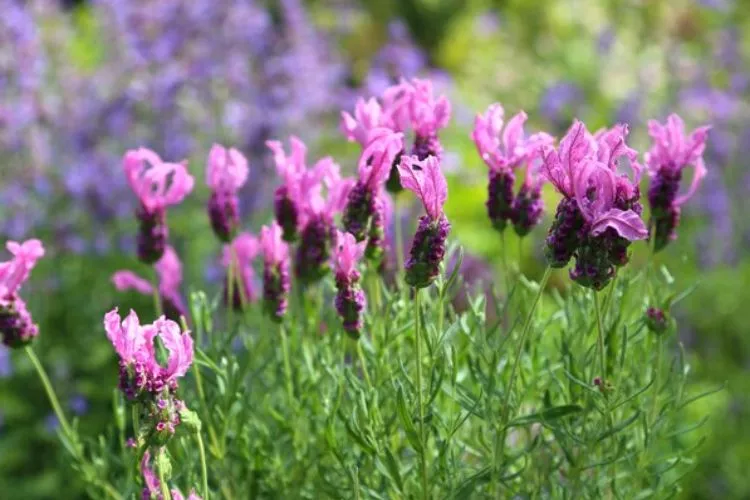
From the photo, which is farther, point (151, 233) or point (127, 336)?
point (151, 233)

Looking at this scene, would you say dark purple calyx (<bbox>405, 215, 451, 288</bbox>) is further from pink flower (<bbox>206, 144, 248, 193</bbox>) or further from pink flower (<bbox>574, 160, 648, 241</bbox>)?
pink flower (<bbox>206, 144, 248, 193</bbox>)

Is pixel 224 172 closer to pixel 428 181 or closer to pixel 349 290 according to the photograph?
pixel 349 290

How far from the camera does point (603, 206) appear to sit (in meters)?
1.06

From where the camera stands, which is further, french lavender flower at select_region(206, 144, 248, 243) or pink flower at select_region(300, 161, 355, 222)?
french lavender flower at select_region(206, 144, 248, 243)

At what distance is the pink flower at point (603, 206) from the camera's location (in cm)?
103

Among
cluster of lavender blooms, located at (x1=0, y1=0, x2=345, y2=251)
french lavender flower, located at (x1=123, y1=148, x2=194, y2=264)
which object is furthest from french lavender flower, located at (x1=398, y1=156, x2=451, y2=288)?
cluster of lavender blooms, located at (x1=0, y1=0, x2=345, y2=251)

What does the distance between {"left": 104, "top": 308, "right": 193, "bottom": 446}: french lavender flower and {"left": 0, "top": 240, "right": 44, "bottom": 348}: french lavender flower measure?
258 mm

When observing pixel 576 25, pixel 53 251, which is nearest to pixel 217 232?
pixel 53 251

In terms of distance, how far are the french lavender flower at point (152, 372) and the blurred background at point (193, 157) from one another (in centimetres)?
160

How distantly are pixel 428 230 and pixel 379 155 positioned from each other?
0.60 ft

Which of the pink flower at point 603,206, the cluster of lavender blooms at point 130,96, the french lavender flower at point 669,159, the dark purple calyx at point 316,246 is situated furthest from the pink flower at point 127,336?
the cluster of lavender blooms at point 130,96

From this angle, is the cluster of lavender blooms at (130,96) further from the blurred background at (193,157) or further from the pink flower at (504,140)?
the pink flower at (504,140)

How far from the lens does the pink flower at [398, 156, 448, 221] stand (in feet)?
3.62

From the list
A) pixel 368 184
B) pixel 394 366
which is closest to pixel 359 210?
pixel 368 184
